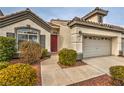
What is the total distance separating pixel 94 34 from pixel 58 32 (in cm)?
315

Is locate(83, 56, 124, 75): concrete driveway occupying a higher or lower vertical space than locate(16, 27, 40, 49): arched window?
lower

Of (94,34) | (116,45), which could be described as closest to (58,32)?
(94,34)

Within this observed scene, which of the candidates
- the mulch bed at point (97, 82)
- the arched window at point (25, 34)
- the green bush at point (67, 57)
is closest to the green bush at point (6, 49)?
the arched window at point (25, 34)

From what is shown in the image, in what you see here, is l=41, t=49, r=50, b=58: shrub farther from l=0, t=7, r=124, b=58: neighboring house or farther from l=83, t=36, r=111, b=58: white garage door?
l=83, t=36, r=111, b=58: white garage door

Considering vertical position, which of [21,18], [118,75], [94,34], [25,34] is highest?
[21,18]

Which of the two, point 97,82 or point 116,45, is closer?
point 97,82

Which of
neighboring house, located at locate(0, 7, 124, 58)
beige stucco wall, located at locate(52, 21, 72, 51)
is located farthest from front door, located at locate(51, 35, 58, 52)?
beige stucco wall, located at locate(52, 21, 72, 51)

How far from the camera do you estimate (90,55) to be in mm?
10359

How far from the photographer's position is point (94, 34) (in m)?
10.4

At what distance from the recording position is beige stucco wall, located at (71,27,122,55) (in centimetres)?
923

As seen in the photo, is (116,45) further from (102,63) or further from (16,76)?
Result: (16,76)

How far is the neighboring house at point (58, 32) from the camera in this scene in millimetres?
8555

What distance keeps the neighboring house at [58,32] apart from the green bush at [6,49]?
0.66m
